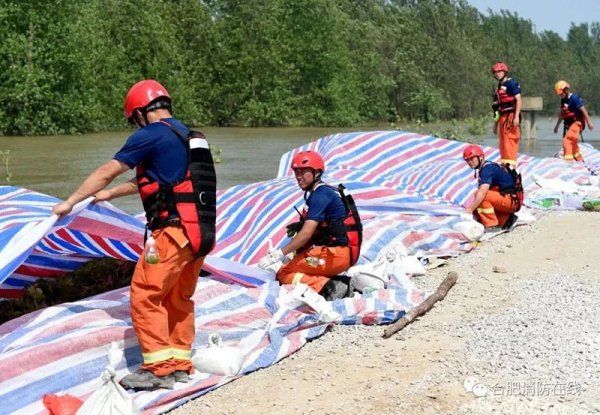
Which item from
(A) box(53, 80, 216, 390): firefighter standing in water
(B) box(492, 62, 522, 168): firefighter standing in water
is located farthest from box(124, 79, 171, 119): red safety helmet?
(B) box(492, 62, 522, 168): firefighter standing in water

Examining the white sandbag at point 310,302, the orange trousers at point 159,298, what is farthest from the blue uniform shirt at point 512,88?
the orange trousers at point 159,298

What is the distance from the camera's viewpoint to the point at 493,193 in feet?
29.6

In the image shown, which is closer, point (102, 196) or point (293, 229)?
point (102, 196)

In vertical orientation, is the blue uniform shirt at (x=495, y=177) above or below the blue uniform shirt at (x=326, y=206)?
below

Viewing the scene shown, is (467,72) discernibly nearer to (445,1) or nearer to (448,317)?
(445,1)

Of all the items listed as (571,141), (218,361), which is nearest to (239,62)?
(571,141)

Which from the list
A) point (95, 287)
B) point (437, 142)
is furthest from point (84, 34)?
point (95, 287)

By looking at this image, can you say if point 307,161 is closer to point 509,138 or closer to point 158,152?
point 158,152

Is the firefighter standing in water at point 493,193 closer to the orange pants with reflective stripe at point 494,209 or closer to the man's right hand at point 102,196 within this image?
the orange pants with reflective stripe at point 494,209

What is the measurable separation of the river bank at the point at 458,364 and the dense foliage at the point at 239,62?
2862 cm

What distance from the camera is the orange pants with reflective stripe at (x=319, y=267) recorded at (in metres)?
6.12

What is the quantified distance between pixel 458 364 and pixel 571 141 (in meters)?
10.5

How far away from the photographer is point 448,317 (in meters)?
5.65

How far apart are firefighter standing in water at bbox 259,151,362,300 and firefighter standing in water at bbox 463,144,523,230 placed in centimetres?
307
